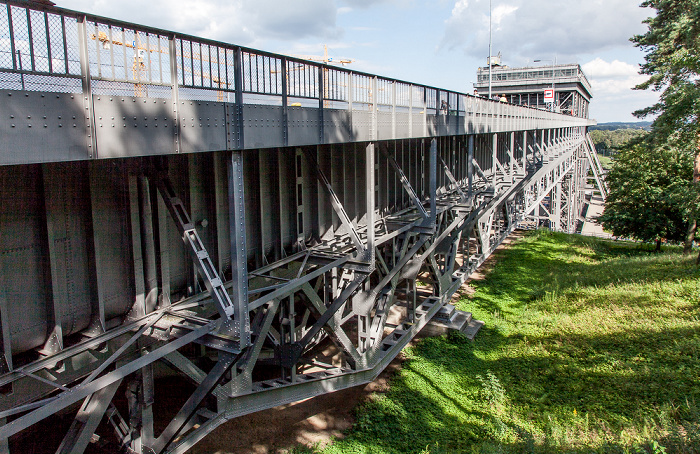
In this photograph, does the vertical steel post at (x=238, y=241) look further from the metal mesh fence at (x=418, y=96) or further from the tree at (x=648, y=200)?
the tree at (x=648, y=200)

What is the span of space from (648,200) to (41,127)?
3293 cm

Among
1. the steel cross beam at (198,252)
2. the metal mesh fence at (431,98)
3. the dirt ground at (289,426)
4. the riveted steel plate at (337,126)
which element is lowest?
the dirt ground at (289,426)

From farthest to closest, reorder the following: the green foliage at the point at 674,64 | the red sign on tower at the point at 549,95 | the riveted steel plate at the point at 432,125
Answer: the red sign on tower at the point at 549,95
the green foliage at the point at 674,64
the riveted steel plate at the point at 432,125

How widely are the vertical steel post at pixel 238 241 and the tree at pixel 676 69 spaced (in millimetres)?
16201

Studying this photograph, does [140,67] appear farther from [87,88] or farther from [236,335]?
[236,335]

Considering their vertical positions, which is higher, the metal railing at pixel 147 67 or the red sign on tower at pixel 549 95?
the red sign on tower at pixel 549 95

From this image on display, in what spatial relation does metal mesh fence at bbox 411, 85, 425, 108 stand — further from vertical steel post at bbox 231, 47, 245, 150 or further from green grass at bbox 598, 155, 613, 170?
green grass at bbox 598, 155, 613, 170

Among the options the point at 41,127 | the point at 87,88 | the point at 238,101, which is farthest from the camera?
the point at 238,101

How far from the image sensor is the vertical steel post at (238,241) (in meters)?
6.06

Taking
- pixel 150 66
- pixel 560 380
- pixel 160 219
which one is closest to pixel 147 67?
pixel 150 66

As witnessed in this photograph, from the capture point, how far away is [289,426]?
11.3m

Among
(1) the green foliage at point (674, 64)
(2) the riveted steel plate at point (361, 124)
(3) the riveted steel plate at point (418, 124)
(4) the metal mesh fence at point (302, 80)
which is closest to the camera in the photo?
(4) the metal mesh fence at point (302, 80)

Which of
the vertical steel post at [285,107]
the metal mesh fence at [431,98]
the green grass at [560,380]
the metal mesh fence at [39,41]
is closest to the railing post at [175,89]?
the metal mesh fence at [39,41]

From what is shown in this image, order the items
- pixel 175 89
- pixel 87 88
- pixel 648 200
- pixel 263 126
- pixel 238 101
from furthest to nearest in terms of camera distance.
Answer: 1. pixel 648 200
2. pixel 263 126
3. pixel 238 101
4. pixel 175 89
5. pixel 87 88
